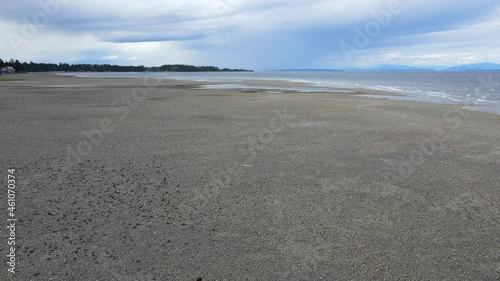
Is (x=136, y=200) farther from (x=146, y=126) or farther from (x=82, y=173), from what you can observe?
(x=146, y=126)

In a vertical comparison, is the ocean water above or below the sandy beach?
above

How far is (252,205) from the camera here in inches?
269

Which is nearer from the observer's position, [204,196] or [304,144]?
[204,196]

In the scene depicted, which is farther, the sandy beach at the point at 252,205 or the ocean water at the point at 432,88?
the ocean water at the point at 432,88

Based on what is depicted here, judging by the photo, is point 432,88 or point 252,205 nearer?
point 252,205

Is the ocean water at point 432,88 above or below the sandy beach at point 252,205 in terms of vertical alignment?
above

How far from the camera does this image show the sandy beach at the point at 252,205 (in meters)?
4.83

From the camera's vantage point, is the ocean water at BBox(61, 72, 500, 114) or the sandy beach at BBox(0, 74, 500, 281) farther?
the ocean water at BBox(61, 72, 500, 114)

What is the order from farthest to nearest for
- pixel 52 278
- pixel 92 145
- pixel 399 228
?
pixel 92 145
pixel 399 228
pixel 52 278

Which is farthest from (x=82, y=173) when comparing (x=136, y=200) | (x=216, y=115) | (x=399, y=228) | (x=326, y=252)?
(x=216, y=115)

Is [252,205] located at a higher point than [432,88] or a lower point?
lower

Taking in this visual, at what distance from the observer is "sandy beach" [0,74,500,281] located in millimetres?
4828

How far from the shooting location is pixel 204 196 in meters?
7.25

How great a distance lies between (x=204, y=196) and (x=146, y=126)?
8870 millimetres
